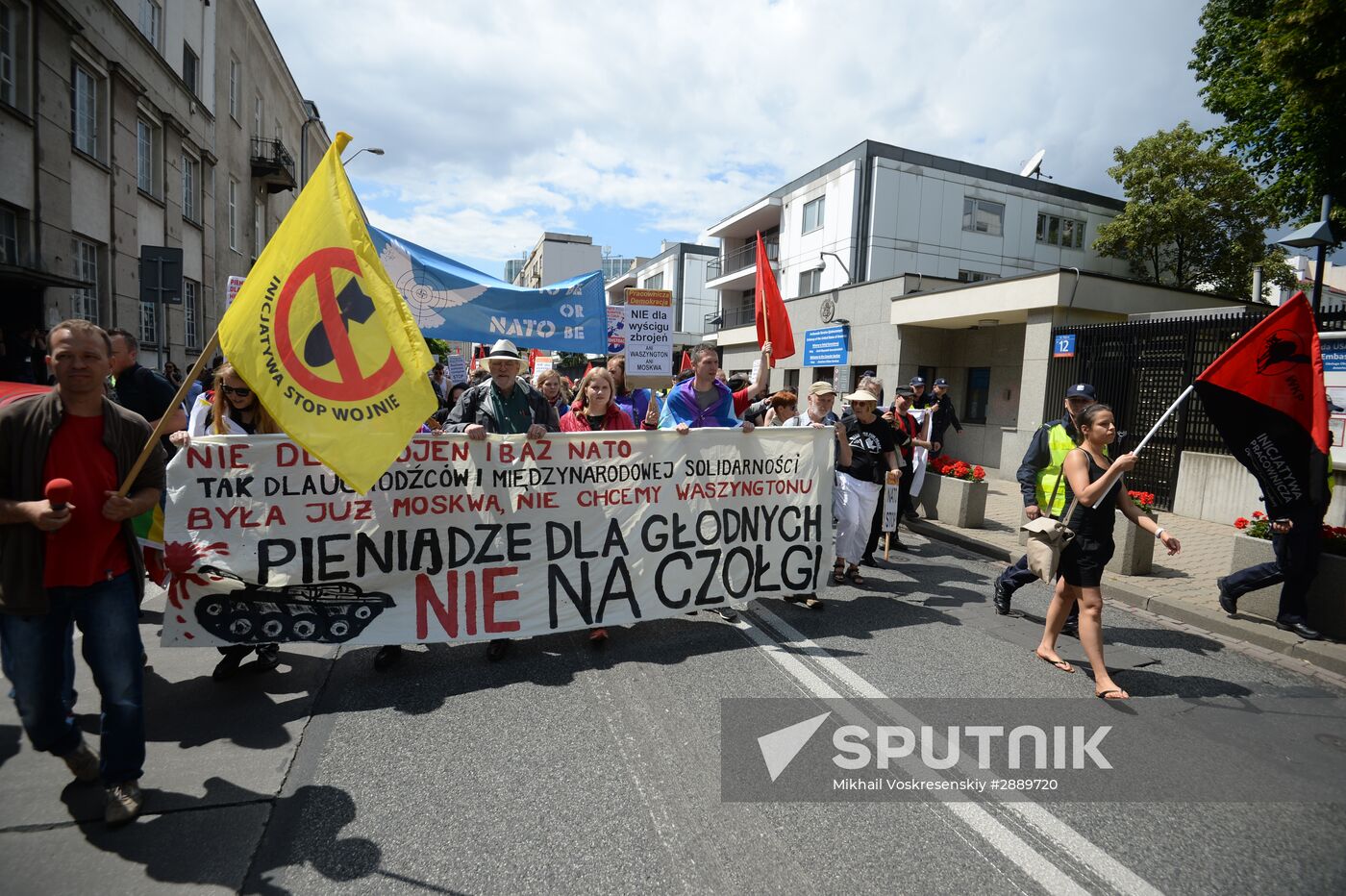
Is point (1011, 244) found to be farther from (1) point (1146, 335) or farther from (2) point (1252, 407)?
(2) point (1252, 407)

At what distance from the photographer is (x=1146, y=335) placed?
11.7 m

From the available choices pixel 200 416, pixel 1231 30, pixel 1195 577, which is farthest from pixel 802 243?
pixel 200 416

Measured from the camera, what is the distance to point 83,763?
2.99 metres

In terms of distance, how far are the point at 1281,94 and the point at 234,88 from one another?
30.9 meters

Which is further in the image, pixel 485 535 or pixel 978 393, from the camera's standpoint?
pixel 978 393

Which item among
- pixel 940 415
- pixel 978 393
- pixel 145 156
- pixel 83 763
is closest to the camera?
pixel 83 763

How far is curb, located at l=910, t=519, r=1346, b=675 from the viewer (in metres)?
4.98

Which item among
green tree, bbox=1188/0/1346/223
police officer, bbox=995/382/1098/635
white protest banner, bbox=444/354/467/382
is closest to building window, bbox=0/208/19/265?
white protest banner, bbox=444/354/467/382

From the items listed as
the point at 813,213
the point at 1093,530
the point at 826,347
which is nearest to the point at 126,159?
the point at 826,347

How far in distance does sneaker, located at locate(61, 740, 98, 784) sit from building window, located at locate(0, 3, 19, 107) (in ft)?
48.9

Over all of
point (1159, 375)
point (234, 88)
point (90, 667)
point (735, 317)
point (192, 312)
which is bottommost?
point (90, 667)

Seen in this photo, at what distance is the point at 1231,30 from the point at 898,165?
11.9 meters

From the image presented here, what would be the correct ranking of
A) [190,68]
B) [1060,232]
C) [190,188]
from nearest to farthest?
[190,68] → [190,188] → [1060,232]

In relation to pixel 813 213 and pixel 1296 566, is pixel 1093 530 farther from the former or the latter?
pixel 813 213
